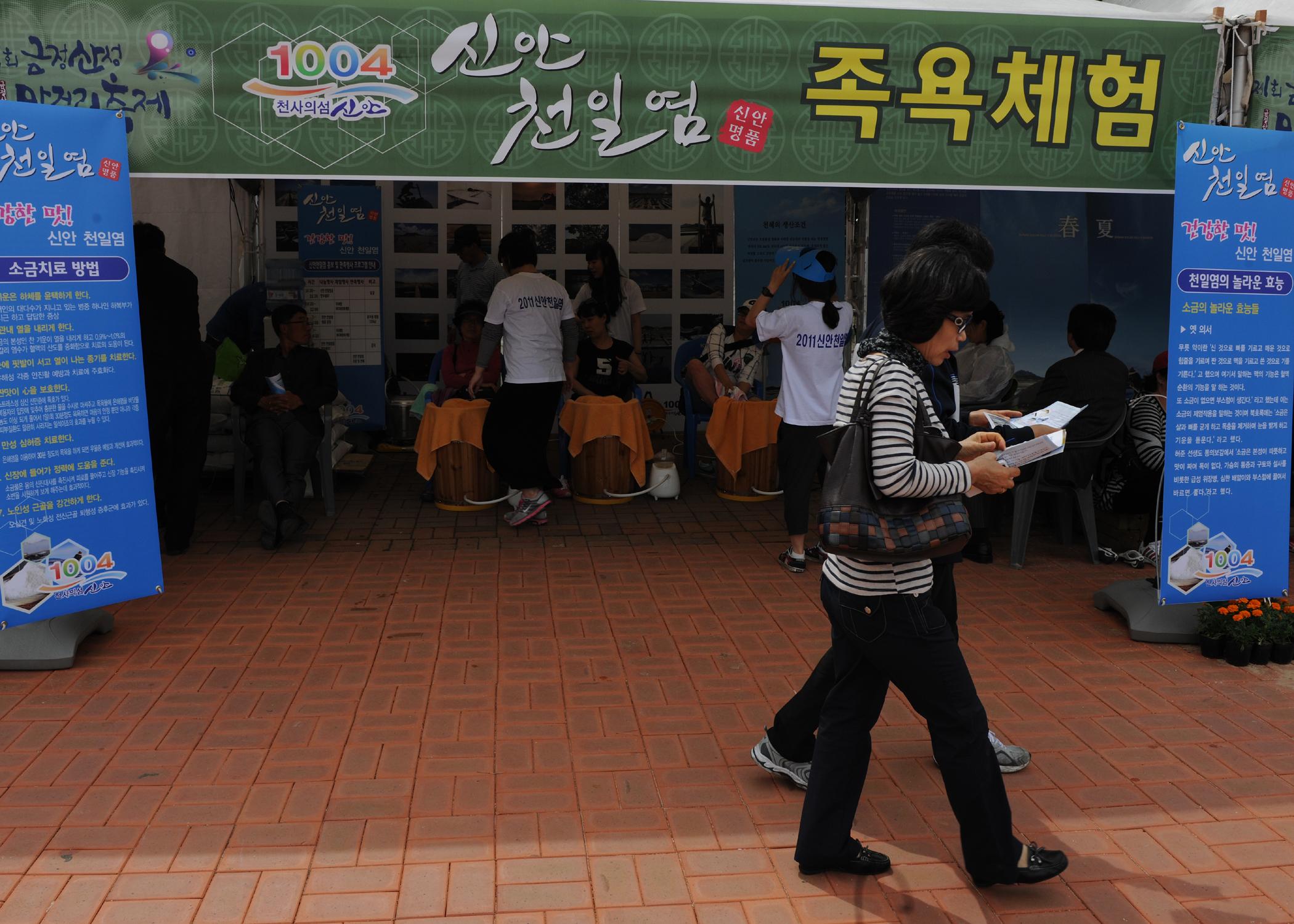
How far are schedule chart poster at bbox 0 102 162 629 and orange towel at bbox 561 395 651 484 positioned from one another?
3446mm

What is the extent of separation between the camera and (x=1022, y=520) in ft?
21.3

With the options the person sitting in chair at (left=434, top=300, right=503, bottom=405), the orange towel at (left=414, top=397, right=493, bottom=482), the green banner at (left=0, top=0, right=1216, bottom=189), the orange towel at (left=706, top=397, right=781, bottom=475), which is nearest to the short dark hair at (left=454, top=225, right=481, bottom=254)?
the person sitting in chair at (left=434, top=300, right=503, bottom=405)

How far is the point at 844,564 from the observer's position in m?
3.09

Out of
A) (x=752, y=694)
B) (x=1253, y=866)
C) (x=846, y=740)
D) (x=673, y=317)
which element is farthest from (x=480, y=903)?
(x=673, y=317)

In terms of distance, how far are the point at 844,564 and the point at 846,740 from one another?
50 cm

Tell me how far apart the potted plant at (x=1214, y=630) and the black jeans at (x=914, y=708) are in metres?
2.40

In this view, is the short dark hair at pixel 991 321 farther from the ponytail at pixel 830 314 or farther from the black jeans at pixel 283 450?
the black jeans at pixel 283 450

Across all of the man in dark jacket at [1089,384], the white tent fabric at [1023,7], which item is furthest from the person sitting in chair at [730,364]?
the white tent fabric at [1023,7]

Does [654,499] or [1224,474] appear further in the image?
[654,499]

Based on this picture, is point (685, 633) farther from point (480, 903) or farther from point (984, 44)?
point (984, 44)

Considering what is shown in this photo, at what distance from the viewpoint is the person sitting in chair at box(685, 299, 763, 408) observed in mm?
8016

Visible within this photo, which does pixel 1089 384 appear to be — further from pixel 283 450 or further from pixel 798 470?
pixel 283 450

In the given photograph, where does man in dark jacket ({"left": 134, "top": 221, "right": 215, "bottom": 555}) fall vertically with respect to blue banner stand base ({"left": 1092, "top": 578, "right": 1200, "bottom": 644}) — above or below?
above

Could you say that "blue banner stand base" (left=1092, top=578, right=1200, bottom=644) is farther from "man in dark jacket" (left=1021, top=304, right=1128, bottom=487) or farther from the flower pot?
"man in dark jacket" (left=1021, top=304, right=1128, bottom=487)
